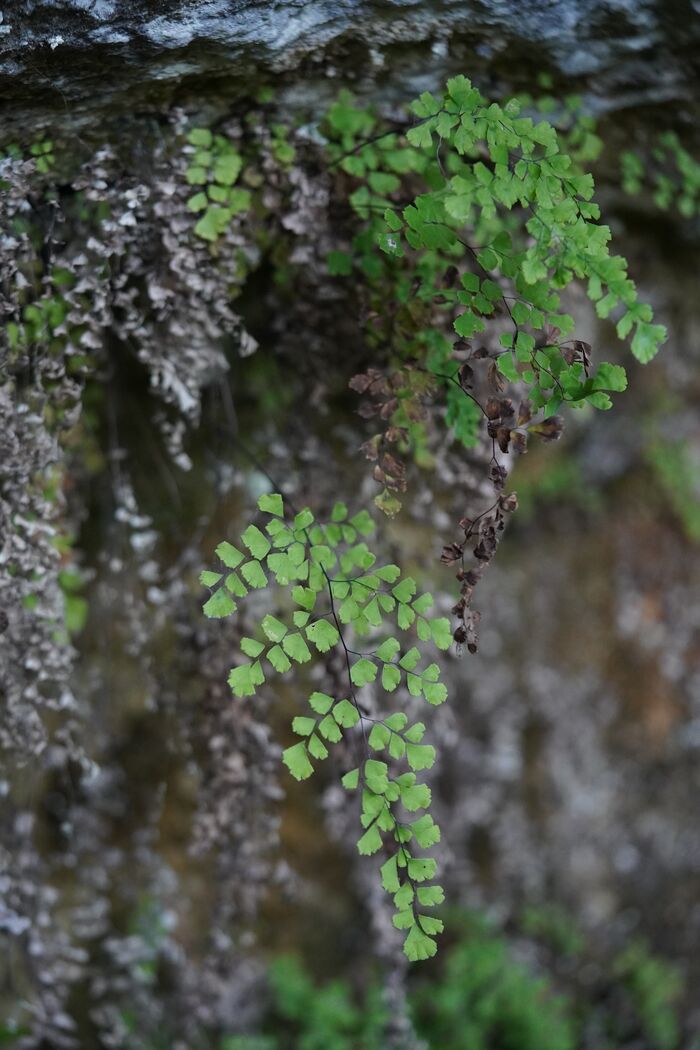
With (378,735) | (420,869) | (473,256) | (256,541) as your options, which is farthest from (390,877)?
(473,256)

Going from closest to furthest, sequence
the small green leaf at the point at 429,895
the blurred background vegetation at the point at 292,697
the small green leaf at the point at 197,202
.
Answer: the small green leaf at the point at 429,895
the small green leaf at the point at 197,202
the blurred background vegetation at the point at 292,697

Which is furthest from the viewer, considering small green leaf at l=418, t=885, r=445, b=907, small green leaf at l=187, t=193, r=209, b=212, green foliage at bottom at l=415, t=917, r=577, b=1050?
green foliage at bottom at l=415, t=917, r=577, b=1050

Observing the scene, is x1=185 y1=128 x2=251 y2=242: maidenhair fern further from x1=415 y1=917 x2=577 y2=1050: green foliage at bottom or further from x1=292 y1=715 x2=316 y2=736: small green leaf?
x1=415 y1=917 x2=577 y2=1050: green foliage at bottom

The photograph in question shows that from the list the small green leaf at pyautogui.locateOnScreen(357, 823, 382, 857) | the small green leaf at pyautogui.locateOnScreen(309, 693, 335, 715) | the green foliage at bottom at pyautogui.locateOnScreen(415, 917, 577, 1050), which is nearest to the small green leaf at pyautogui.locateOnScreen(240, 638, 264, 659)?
the small green leaf at pyautogui.locateOnScreen(309, 693, 335, 715)

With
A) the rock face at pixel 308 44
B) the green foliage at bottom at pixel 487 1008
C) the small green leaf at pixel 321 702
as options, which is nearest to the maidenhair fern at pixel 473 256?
the rock face at pixel 308 44

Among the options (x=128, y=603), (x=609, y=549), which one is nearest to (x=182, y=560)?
(x=128, y=603)

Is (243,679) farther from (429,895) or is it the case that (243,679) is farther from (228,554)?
(429,895)

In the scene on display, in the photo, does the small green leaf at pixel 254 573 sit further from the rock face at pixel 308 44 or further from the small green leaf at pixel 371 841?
the rock face at pixel 308 44

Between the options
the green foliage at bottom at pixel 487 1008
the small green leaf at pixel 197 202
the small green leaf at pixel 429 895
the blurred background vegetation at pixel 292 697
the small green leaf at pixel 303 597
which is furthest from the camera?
the green foliage at bottom at pixel 487 1008

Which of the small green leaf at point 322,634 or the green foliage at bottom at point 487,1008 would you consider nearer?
the small green leaf at point 322,634

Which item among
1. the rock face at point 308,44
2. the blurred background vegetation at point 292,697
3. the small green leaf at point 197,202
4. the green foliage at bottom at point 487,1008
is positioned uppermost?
the rock face at point 308,44
